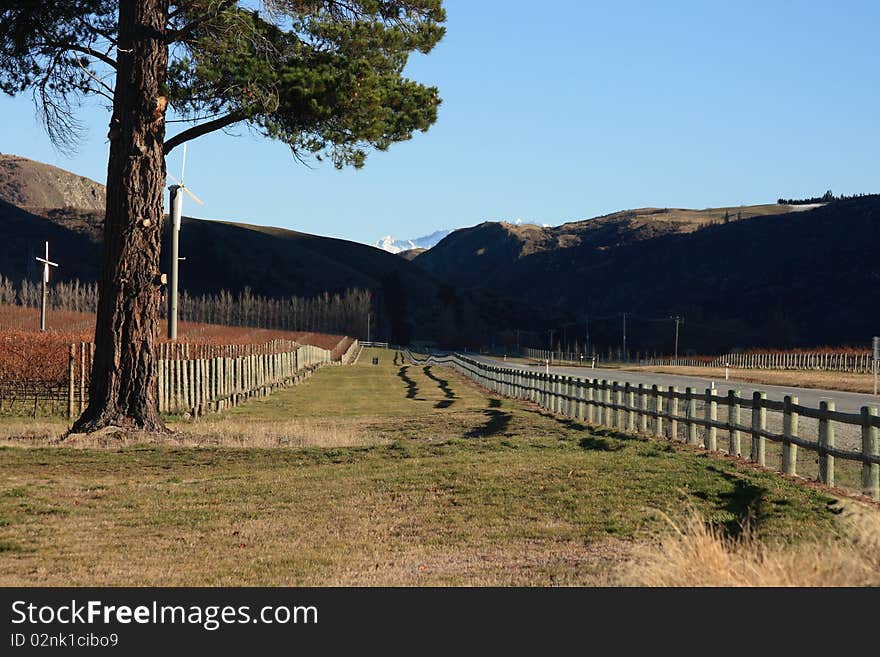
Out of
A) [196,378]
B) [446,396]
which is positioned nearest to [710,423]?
[196,378]

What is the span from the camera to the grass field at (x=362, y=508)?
11.3 m

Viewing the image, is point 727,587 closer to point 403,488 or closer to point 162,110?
point 403,488

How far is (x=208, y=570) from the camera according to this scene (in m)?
11.2

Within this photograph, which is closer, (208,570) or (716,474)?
(208,570)

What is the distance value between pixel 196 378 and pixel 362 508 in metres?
19.6

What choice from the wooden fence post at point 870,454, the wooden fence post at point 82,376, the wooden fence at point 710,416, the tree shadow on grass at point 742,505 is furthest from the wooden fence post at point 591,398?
the wooden fence post at point 870,454

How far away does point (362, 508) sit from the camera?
15070 mm

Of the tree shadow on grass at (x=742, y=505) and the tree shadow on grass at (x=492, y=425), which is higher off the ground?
the tree shadow on grass at (x=742, y=505)

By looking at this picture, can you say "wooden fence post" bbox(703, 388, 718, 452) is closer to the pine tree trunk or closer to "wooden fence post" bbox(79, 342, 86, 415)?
the pine tree trunk

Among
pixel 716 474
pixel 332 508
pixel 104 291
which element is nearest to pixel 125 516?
pixel 332 508

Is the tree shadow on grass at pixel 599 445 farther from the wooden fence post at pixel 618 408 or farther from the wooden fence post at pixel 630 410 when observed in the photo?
the wooden fence post at pixel 618 408

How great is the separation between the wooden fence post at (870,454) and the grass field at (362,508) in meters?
0.69

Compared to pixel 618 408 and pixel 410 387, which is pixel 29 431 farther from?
pixel 410 387
